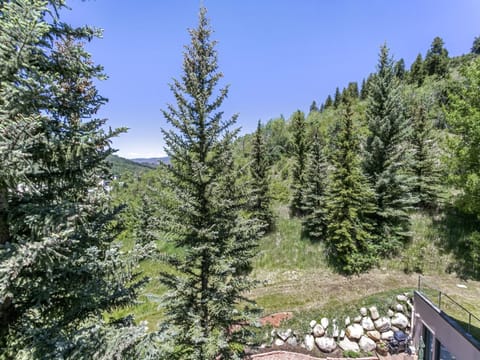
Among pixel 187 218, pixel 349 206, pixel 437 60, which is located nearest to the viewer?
pixel 187 218

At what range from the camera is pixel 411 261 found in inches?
456

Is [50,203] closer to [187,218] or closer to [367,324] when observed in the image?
[187,218]

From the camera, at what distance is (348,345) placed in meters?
8.50

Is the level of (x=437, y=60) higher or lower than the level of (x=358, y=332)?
higher

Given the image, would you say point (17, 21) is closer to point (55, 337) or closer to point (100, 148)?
point (100, 148)

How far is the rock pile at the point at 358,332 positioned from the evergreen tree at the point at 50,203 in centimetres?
756

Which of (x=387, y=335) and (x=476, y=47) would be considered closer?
(x=387, y=335)

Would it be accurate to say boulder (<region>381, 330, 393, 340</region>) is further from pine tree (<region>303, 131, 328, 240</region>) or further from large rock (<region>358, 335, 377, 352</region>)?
pine tree (<region>303, 131, 328, 240</region>)

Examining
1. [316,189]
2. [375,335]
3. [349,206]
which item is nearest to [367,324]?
[375,335]

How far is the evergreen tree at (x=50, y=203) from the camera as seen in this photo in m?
2.49

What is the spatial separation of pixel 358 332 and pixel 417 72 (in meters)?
75.2

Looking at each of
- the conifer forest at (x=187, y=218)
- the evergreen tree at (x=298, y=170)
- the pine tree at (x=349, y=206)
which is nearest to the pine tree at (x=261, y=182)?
the conifer forest at (x=187, y=218)

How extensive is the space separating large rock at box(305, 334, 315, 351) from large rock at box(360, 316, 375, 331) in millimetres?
2058

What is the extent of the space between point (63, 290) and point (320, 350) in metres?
8.71
